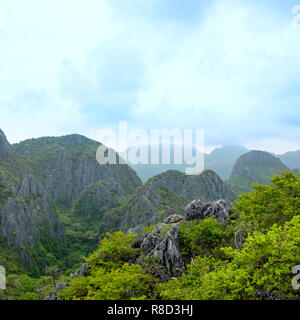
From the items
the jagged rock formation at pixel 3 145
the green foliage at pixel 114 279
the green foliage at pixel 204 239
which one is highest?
the jagged rock formation at pixel 3 145

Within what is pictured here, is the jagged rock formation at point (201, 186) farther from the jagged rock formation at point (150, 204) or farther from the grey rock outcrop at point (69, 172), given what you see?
the grey rock outcrop at point (69, 172)

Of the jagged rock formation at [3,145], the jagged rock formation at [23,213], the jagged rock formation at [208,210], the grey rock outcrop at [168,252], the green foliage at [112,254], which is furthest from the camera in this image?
the jagged rock formation at [3,145]

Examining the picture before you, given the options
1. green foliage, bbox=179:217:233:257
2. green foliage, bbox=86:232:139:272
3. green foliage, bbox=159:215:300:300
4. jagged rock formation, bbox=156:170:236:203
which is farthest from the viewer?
jagged rock formation, bbox=156:170:236:203

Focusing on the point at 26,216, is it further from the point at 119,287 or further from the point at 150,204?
the point at 119,287

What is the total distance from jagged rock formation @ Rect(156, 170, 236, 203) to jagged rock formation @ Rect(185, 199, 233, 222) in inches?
4361

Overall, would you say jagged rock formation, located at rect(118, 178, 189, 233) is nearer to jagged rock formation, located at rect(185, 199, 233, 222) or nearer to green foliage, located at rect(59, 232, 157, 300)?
jagged rock formation, located at rect(185, 199, 233, 222)

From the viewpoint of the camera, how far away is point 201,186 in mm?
142750

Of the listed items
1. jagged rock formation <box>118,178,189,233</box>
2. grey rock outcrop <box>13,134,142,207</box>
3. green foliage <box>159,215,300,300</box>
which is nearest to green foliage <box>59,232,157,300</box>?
green foliage <box>159,215,300,300</box>

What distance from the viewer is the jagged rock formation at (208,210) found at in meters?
25.4

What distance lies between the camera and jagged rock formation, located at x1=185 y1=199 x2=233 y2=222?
25.4 metres

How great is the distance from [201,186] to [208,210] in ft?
395

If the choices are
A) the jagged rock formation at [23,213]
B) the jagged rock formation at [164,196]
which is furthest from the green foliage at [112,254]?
the jagged rock formation at [23,213]

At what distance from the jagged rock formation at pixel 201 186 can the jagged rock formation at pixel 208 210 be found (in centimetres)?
11077
